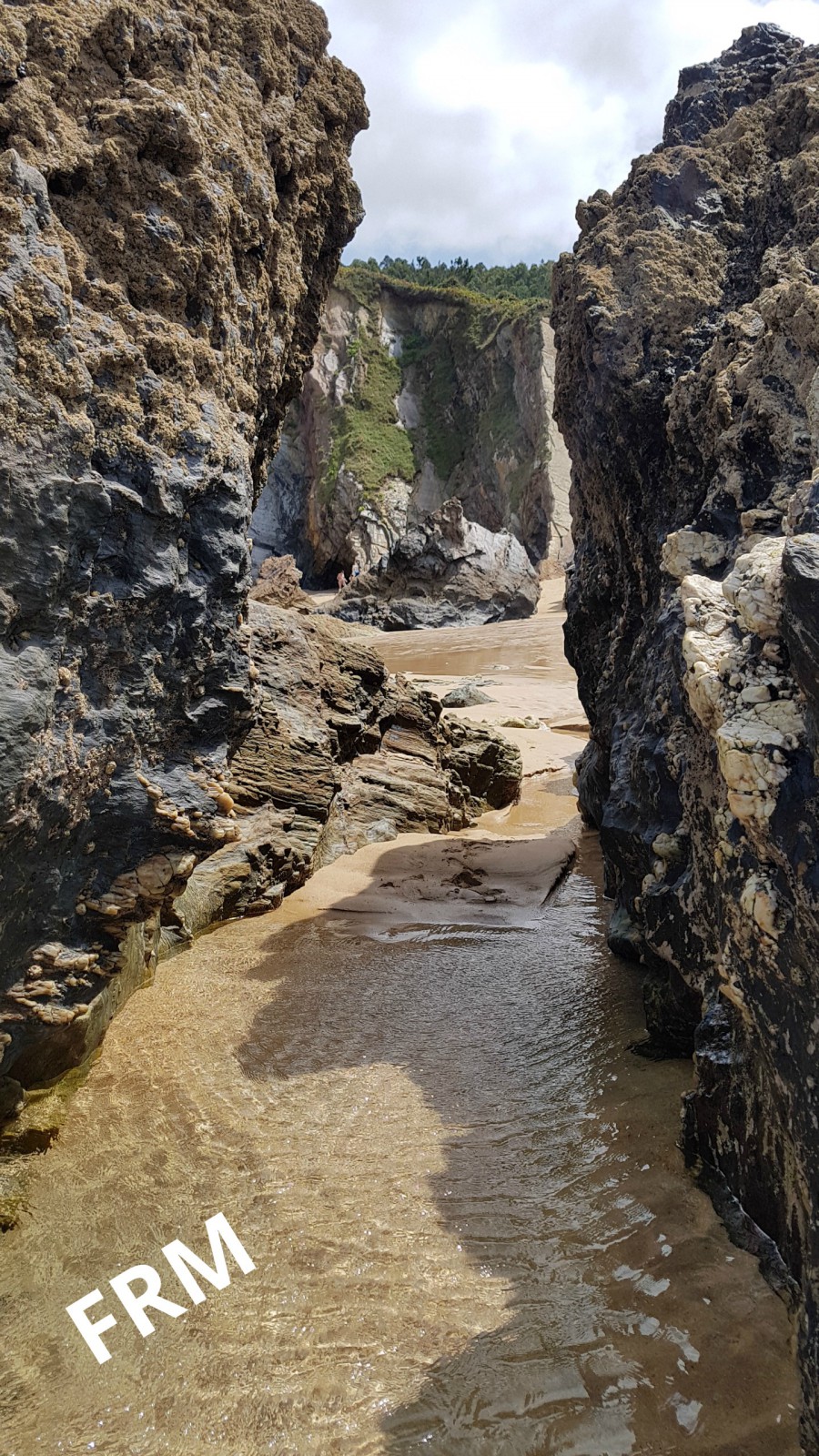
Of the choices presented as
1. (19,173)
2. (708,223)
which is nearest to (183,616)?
(19,173)

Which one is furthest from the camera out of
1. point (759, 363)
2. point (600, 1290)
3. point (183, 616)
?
point (759, 363)

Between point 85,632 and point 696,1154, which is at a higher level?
point 85,632

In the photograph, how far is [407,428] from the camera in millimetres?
35281

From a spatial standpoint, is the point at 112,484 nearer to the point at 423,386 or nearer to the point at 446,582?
the point at 446,582

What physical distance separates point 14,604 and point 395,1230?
1.80 metres

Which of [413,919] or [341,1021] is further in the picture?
[413,919]

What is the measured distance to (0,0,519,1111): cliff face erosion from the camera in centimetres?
221

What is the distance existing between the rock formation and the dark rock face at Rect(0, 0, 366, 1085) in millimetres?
17296

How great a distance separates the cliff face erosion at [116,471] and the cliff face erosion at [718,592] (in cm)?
144

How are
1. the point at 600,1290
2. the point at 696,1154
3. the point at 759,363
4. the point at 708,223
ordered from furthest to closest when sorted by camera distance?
the point at 708,223
the point at 759,363
the point at 696,1154
the point at 600,1290

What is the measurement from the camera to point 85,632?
2.42 metres

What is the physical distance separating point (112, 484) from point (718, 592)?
1.67 metres

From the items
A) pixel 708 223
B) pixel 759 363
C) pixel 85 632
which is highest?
pixel 708 223

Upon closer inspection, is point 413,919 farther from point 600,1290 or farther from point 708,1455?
point 708,1455
